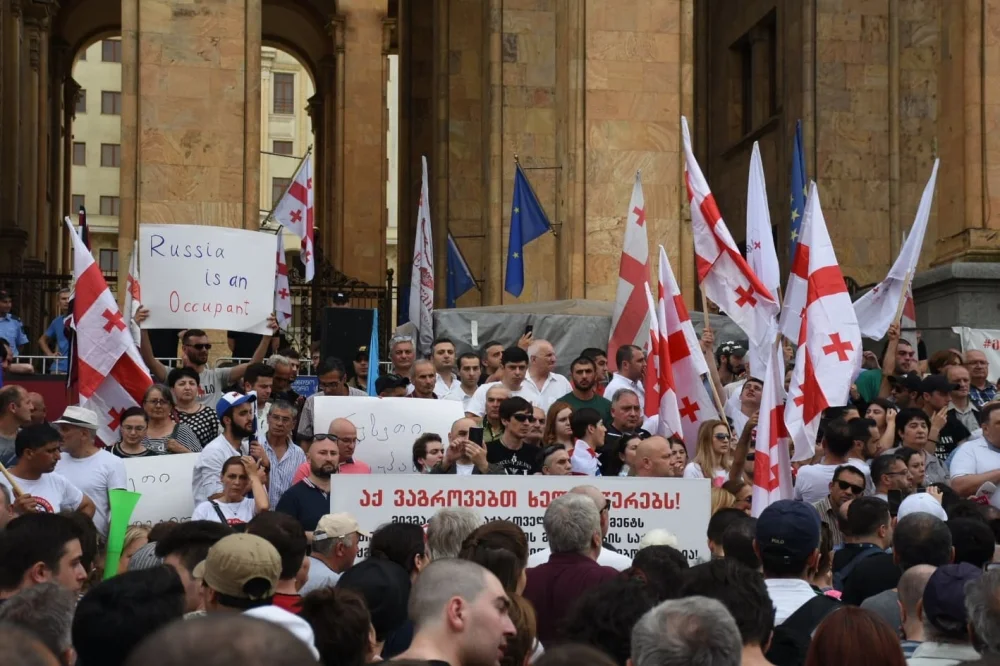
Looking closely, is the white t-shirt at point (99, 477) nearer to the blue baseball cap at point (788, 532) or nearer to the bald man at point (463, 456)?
the bald man at point (463, 456)

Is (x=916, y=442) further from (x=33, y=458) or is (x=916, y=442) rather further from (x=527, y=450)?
(x=33, y=458)

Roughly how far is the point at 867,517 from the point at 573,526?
1.81m

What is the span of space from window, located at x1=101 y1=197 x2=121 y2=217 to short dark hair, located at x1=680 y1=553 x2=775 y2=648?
81.7 m

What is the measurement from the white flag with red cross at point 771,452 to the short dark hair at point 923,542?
3.34 metres

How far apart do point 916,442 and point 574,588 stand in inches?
217

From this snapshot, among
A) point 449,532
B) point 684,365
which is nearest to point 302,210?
point 684,365

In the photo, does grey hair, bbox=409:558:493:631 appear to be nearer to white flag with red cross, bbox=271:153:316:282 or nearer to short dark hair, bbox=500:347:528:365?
A: short dark hair, bbox=500:347:528:365

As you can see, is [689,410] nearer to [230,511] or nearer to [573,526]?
[230,511]

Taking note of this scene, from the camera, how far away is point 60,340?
20297mm

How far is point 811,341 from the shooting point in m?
12.3

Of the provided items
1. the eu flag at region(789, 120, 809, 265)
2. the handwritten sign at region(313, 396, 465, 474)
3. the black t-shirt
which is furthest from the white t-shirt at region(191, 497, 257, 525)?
the eu flag at region(789, 120, 809, 265)

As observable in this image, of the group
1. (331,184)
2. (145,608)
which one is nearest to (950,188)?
(145,608)

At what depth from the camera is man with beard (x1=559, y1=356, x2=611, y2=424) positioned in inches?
504

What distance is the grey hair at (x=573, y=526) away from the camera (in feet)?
23.1
